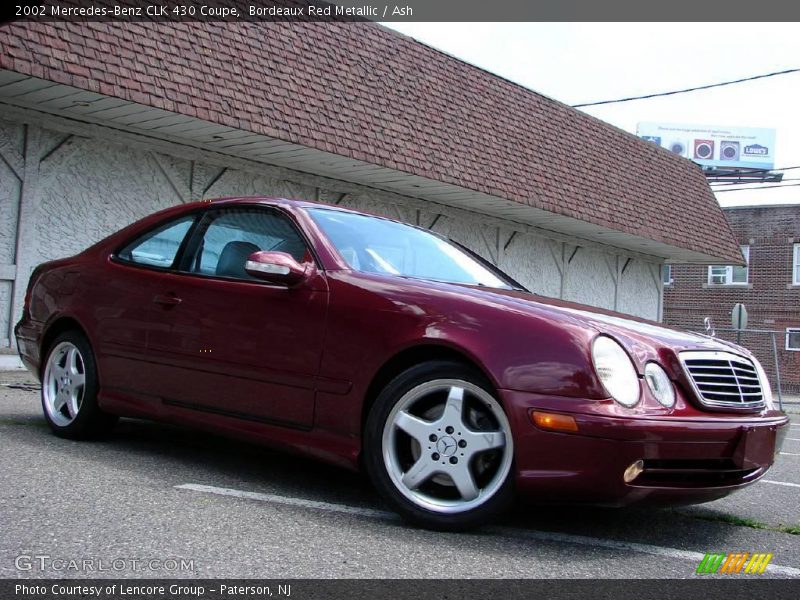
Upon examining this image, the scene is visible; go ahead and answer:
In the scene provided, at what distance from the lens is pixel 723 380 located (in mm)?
3658

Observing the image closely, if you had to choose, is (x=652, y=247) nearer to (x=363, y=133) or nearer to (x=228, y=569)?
(x=363, y=133)

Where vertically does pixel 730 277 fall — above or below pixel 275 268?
above

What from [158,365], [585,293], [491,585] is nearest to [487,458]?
[491,585]

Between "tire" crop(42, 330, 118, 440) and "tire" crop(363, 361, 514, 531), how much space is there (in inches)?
82.4

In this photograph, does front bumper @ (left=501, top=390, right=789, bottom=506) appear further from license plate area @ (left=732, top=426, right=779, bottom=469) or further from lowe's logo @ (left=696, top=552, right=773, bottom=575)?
lowe's logo @ (left=696, top=552, right=773, bottom=575)

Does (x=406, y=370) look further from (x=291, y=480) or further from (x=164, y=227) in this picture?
(x=164, y=227)

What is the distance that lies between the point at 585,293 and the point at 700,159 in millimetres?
46097

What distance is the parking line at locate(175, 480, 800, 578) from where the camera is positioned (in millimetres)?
3383

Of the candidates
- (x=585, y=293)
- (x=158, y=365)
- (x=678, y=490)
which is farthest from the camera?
(x=585, y=293)

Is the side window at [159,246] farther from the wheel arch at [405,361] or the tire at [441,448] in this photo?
the tire at [441,448]

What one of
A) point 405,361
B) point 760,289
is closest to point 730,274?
point 760,289

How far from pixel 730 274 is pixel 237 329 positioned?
31.7 meters

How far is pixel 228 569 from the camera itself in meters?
2.83

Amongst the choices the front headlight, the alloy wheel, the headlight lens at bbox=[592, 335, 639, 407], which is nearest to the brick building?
the front headlight
